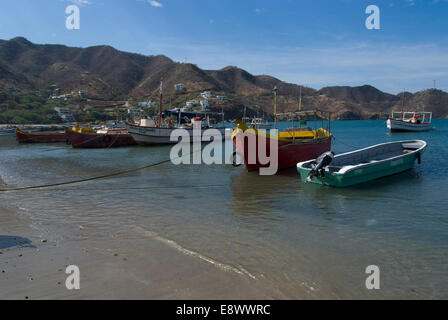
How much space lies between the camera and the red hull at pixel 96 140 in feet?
110

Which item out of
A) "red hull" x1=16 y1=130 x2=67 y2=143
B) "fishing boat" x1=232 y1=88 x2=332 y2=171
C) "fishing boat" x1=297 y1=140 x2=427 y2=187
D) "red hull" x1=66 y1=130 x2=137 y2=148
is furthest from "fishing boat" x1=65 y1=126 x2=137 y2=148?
"fishing boat" x1=297 y1=140 x2=427 y2=187

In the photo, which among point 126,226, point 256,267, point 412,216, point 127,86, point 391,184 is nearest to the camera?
point 256,267

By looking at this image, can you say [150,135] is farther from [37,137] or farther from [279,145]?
[279,145]

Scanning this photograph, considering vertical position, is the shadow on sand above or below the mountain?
below

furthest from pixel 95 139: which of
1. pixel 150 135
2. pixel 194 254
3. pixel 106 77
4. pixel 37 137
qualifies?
pixel 106 77

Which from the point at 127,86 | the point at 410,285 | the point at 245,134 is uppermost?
the point at 127,86

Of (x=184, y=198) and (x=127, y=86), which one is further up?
(x=127, y=86)

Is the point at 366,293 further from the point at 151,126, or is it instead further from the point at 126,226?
the point at 151,126

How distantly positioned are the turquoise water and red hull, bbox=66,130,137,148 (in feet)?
63.0

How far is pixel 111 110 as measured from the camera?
323ft

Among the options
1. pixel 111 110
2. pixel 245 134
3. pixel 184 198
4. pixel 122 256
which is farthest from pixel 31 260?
pixel 111 110

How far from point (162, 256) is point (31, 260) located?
2458 mm

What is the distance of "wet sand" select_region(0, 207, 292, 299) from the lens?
4758mm

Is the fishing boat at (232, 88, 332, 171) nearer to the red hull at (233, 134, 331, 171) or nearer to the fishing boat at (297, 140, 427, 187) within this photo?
the red hull at (233, 134, 331, 171)
